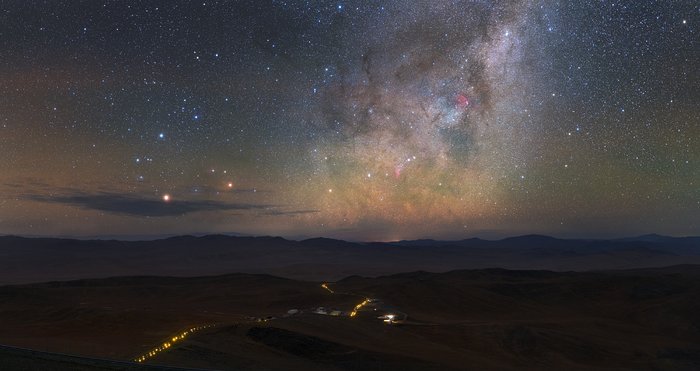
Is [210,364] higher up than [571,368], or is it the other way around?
[210,364]

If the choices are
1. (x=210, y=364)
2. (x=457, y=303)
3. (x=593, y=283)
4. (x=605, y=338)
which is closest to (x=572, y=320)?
(x=605, y=338)

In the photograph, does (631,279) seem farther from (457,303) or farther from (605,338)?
(605,338)

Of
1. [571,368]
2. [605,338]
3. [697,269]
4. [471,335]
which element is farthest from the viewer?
[697,269]

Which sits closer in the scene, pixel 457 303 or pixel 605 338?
pixel 605 338

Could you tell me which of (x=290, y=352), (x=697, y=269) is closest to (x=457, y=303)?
(x=290, y=352)

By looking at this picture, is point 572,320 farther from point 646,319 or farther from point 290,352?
point 290,352

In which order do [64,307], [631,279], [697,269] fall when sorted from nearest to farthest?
[64,307]
[631,279]
[697,269]
